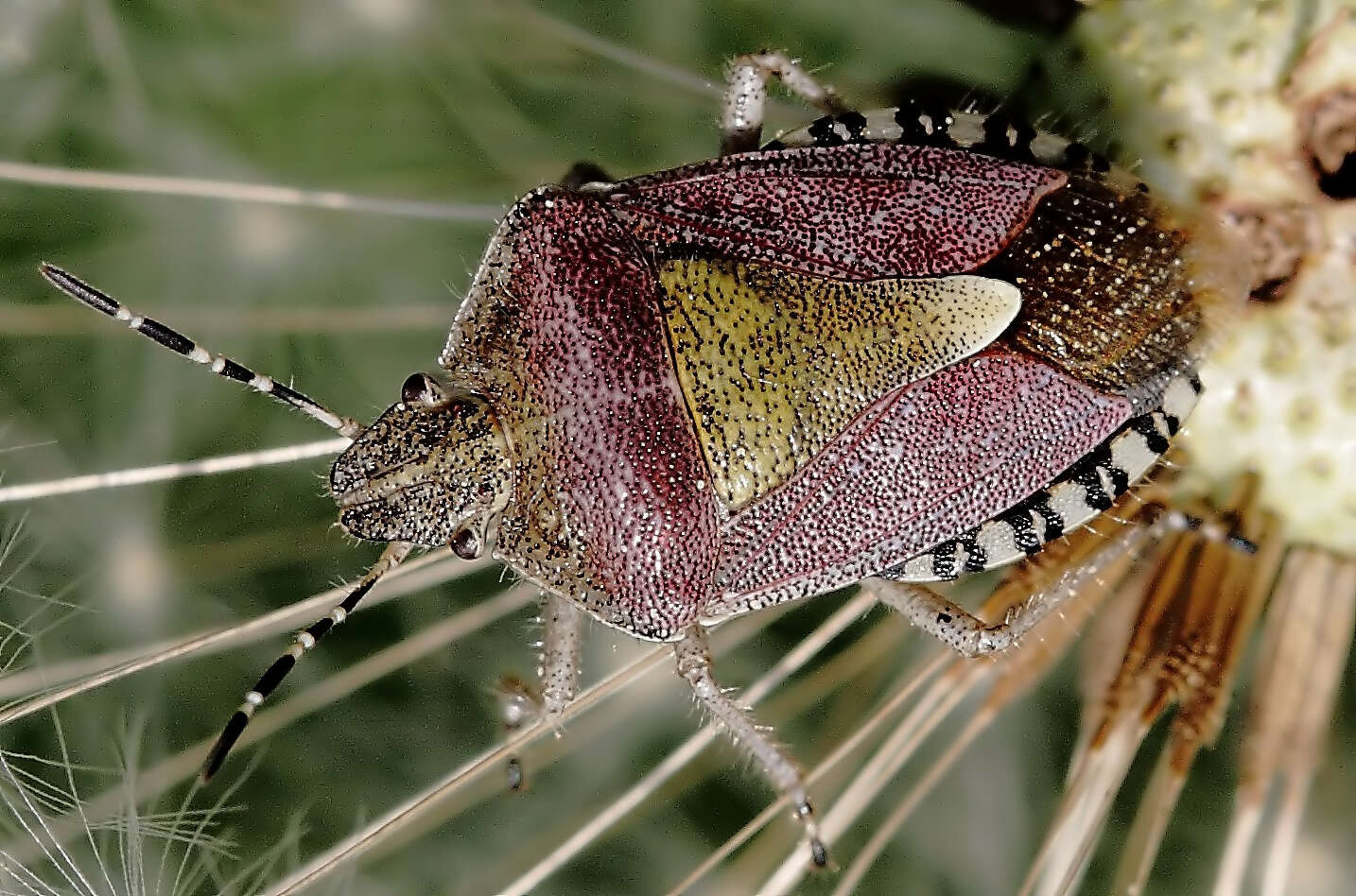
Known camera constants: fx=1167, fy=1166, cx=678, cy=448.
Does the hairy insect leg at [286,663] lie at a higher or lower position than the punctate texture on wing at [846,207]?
lower

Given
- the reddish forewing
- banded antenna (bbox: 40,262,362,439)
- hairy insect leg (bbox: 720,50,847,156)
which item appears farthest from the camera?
hairy insect leg (bbox: 720,50,847,156)

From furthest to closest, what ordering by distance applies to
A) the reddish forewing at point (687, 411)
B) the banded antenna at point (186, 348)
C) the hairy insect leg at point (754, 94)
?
the hairy insect leg at point (754, 94)
the reddish forewing at point (687, 411)
the banded antenna at point (186, 348)

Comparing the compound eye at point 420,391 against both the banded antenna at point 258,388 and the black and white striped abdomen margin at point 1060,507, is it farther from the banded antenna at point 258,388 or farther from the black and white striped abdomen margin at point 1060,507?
the black and white striped abdomen margin at point 1060,507

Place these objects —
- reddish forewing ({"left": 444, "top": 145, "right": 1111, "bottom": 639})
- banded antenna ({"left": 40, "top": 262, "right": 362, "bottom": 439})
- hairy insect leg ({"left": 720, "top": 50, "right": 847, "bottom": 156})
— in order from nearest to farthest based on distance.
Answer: banded antenna ({"left": 40, "top": 262, "right": 362, "bottom": 439}) < reddish forewing ({"left": 444, "top": 145, "right": 1111, "bottom": 639}) < hairy insect leg ({"left": 720, "top": 50, "right": 847, "bottom": 156})

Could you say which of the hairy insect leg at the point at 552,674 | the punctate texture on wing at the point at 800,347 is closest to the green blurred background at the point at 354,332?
the hairy insect leg at the point at 552,674

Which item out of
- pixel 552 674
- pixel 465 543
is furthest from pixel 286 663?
pixel 552 674

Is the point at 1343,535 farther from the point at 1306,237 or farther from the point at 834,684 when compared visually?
the point at 834,684

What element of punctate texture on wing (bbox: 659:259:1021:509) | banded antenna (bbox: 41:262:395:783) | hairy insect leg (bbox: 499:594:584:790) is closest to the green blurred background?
hairy insect leg (bbox: 499:594:584:790)

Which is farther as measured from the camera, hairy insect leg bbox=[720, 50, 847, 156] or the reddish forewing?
hairy insect leg bbox=[720, 50, 847, 156]

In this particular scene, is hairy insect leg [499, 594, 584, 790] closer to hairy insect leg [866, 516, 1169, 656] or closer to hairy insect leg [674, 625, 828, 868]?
hairy insect leg [674, 625, 828, 868]
